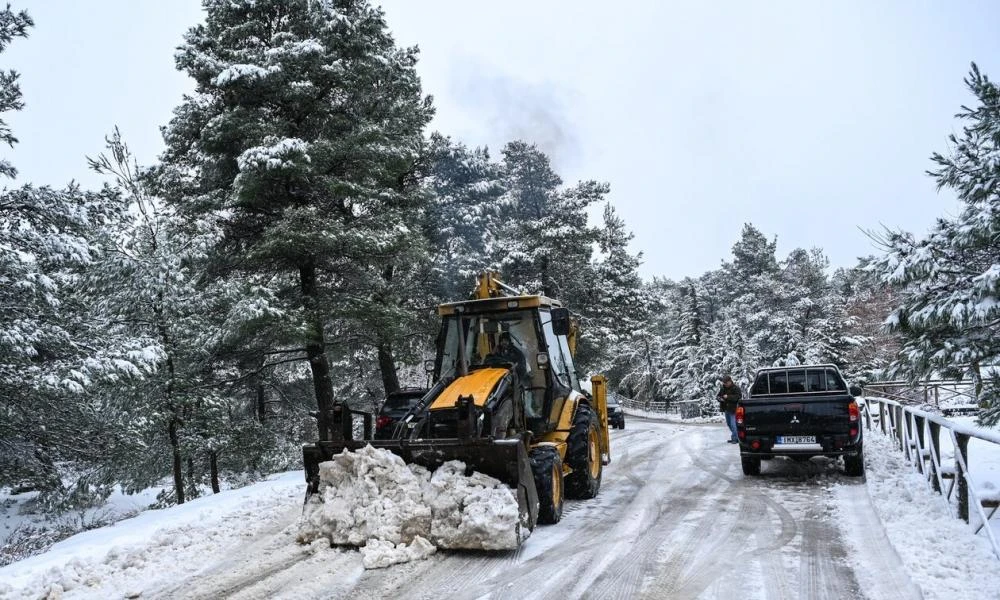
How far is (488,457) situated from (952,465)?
5821 millimetres

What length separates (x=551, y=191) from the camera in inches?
1244

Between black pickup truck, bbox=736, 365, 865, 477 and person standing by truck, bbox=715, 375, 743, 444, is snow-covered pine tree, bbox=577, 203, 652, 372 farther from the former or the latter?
black pickup truck, bbox=736, 365, 865, 477

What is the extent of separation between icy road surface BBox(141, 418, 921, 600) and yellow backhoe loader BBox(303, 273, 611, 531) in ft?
1.89

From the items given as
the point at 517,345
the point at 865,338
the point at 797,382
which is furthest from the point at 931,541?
the point at 865,338

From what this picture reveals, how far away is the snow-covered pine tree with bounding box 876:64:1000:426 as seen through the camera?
6.70 m

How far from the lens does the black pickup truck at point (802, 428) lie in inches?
368

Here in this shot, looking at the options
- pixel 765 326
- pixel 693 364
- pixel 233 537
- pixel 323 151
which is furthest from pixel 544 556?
pixel 693 364

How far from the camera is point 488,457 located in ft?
20.9

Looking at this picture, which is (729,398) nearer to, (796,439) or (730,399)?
(730,399)

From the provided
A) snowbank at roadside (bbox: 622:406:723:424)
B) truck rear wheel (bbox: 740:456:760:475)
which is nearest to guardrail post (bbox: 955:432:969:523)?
truck rear wheel (bbox: 740:456:760:475)

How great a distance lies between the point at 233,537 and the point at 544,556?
3450mm

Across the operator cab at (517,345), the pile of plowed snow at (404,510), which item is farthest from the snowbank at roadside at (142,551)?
the operator cab at (517,345)

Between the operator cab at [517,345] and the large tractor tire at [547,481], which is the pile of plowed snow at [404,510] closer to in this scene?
the large tractor tire at [547,481]

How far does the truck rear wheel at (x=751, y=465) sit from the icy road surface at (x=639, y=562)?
1.67m
